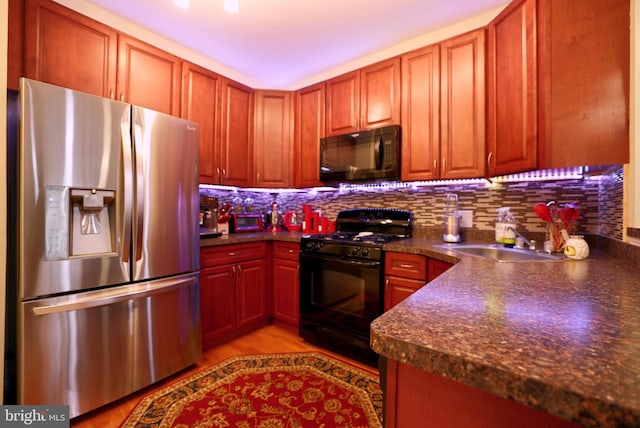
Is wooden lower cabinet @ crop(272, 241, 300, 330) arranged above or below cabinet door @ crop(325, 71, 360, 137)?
below

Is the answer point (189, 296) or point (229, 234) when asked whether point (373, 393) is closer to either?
point (189, 296)

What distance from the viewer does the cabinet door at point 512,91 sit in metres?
1.51

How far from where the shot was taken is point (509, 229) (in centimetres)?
188

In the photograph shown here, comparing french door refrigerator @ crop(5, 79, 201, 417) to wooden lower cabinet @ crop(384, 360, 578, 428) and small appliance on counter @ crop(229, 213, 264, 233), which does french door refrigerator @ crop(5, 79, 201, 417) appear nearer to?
small appliance on counter @ crop(229, 213, 264, 233)

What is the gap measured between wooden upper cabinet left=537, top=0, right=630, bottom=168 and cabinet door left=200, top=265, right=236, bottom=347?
2.22m

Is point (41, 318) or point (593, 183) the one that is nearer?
point (41, 318)

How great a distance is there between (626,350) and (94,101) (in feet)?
6.93

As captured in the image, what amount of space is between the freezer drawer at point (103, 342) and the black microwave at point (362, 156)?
1.43m

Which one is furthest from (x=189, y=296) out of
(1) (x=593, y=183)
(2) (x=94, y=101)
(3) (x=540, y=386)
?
(1) (x=593, y=183)

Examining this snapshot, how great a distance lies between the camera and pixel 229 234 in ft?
8.66

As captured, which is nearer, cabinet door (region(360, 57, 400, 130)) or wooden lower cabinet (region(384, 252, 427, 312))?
wooden lower cabinet (region(384, 252, 427, 312))

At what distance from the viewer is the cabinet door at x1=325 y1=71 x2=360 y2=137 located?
2.45 metres

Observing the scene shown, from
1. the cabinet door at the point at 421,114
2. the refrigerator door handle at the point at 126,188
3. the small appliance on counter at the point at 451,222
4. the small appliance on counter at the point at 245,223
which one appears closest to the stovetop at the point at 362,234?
the small appliance on counter at the point at 451,222

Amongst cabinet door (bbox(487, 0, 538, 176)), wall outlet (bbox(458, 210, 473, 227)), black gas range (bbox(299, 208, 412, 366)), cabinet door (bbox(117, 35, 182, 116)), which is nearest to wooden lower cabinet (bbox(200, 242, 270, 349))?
black gas range (bbox(299, 208, 412, 366))
